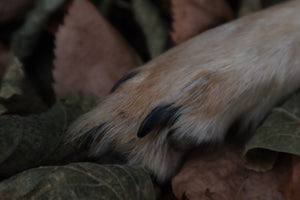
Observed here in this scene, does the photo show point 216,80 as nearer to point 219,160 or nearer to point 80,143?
point 219,160

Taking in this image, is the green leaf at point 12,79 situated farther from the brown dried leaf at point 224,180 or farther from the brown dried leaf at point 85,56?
the brown dried leaf at point 224,180

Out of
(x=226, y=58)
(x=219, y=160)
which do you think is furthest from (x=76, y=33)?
(x=219, y=160)

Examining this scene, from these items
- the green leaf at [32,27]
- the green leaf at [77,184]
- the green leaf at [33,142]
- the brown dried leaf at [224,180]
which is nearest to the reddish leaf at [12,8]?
the green leaf at [32,27]

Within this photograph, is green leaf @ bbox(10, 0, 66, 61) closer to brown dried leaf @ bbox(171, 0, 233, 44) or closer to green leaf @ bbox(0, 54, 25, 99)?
green leaf @ bbox(0, 54, 25, 99)

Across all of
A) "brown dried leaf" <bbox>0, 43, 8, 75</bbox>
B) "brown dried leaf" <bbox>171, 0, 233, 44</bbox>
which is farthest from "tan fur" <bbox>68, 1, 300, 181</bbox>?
"brown dried leaf" <bbox>0, 43, 8, 75</bbox>

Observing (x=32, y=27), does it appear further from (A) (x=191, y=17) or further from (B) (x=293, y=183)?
(B) (x=293, y=183)
